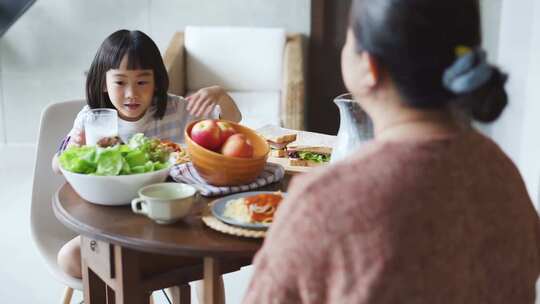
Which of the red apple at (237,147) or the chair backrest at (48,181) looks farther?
the chair backrest at (48,181)

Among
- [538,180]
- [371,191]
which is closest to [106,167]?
[371,191]

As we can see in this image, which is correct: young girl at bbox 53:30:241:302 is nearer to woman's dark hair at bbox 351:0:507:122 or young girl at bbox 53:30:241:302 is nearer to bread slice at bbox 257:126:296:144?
bread slice at bbox 257:126:296:144

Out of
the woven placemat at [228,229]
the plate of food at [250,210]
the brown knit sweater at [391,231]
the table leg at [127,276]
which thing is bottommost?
the table leg at [127,276]

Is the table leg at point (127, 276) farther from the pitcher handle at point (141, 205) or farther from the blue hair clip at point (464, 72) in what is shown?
the blue hair clip at point (464, 72)

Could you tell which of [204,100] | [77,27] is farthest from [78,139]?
[77,27]

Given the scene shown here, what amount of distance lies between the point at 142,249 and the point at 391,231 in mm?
596

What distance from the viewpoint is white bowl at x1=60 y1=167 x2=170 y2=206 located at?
1.46m

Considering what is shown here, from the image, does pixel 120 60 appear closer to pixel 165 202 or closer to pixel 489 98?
pixel 165 202

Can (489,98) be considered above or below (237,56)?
above

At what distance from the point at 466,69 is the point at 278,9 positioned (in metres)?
3.72

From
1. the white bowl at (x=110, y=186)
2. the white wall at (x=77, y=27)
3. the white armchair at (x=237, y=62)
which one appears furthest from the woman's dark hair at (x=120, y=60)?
the white wall at (x=77, y=27)

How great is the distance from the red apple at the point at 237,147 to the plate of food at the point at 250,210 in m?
0.14

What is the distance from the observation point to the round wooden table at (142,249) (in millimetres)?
1291

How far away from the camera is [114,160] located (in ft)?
4.90
